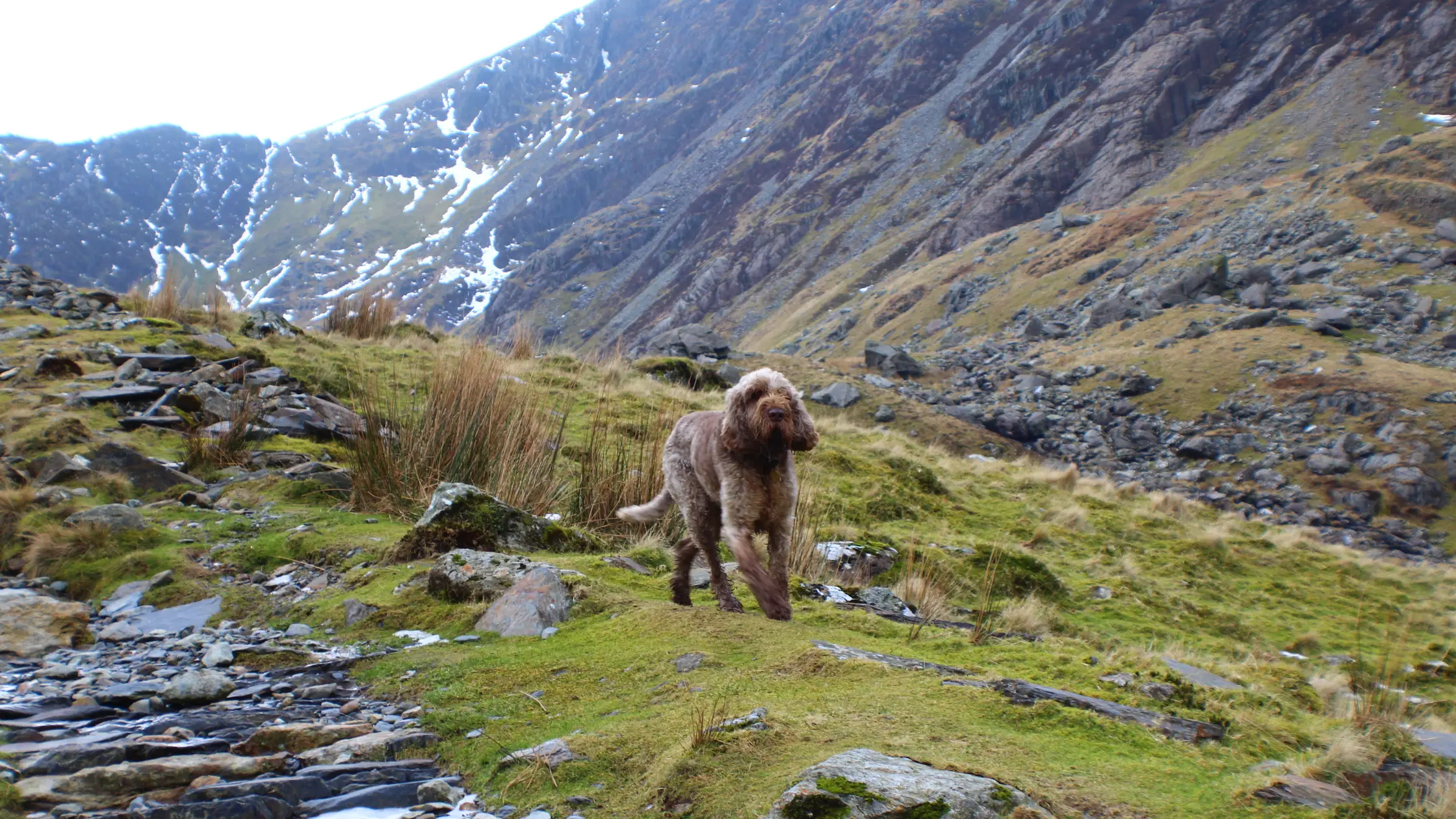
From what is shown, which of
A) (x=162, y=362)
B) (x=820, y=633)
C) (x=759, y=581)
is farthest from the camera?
(x=162, y=362)

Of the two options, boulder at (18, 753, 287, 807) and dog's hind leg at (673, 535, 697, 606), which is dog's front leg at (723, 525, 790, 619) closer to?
dog's hind leg at (673, 535, 697, 606)

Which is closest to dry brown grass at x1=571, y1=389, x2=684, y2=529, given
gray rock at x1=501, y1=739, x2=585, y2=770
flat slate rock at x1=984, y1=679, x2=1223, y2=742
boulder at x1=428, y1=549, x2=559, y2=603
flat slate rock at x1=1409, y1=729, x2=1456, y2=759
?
boulder at x1=428, y1=549, x2=559, y2=603

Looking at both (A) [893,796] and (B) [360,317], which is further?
(B) [360,317]

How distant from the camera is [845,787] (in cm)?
215

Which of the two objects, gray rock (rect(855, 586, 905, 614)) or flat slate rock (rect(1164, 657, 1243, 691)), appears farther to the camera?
gray rock (rect(855, 586, 905, 614))

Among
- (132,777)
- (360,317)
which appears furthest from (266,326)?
(132,777)

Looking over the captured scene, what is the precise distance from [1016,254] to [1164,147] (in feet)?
73.2

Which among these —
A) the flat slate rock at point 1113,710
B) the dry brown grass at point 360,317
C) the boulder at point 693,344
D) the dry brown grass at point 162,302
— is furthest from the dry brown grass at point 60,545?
the boulder at point 693,344

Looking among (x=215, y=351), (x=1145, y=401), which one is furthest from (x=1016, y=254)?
(x=215, y=351)

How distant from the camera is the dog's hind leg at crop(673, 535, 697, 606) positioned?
5551 mm

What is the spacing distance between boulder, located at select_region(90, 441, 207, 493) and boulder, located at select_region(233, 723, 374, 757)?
233 inches

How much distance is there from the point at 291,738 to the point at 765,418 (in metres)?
2.94

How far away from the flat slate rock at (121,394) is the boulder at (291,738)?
882 cm

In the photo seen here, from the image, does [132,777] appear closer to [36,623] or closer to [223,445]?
[36,623]
